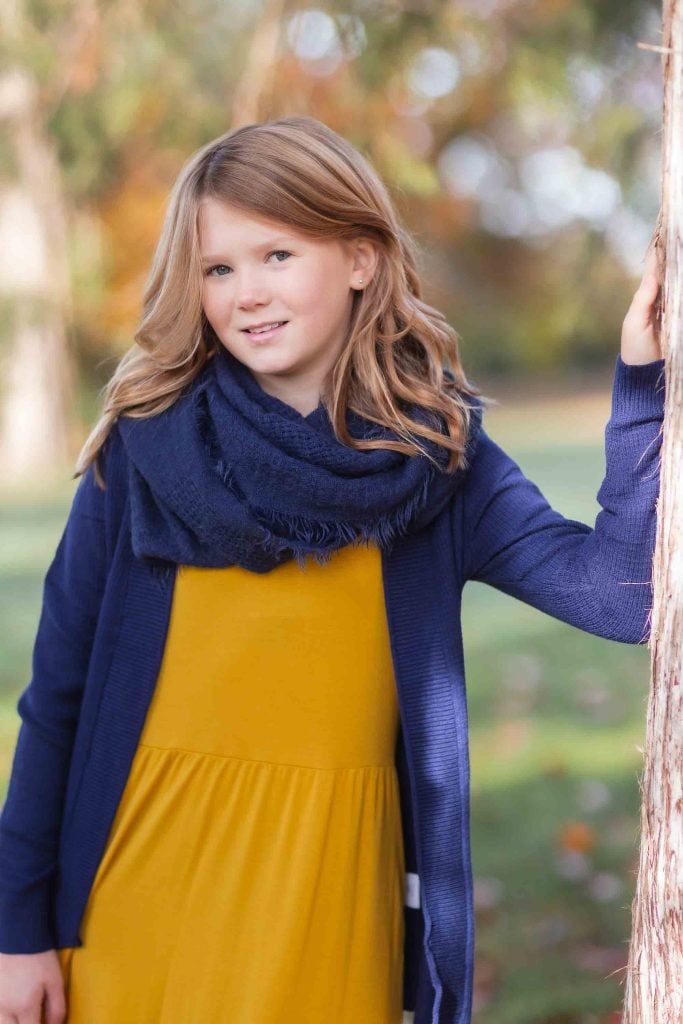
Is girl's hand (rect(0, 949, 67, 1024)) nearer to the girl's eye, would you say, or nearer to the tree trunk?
the girl's eye

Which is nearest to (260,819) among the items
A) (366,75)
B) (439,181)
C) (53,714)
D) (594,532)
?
(53,714)

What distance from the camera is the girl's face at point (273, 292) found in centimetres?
197

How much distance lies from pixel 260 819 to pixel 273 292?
2.65ft

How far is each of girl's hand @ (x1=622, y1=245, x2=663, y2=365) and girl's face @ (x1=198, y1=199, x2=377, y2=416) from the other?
19.8 inches

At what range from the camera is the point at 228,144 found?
80.1 inches

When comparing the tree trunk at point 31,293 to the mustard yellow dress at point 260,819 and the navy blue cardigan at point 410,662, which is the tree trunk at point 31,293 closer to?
the navy blue cardigan at point 410,662

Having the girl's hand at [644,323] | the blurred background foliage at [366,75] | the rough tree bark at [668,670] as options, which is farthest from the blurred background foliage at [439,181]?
the rough tree bark at [668,670]

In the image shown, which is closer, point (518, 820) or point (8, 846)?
point (8, 846)

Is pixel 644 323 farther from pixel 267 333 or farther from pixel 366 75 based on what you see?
pixel 366 75

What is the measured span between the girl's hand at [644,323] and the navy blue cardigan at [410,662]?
0.09 meters

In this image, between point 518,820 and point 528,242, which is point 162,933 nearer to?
point 518,820

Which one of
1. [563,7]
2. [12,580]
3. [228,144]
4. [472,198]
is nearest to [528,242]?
[472,198]

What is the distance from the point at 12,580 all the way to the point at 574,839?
16.5 ft

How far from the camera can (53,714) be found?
2.07 meters
